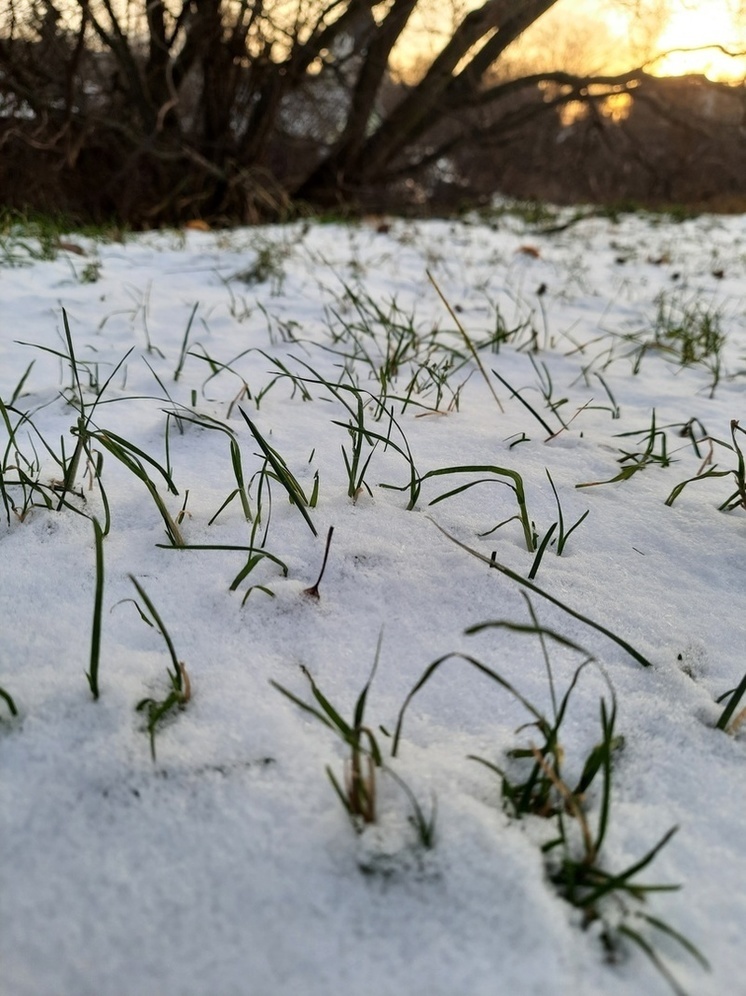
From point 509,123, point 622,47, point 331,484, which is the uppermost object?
point 622,47

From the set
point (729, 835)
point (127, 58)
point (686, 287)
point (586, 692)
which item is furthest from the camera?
point (127, 58)

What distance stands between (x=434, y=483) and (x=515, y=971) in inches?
32.2

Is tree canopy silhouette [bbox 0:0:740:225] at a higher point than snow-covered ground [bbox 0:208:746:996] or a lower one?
higher

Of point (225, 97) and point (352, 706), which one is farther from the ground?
point (225, 97)

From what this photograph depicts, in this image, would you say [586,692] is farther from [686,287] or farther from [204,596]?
[686,287]

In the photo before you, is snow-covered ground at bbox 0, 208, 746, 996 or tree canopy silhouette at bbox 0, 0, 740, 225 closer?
snow-covered ground at bbox 0, 208, 746, 996

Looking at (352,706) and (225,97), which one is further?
(225,97)

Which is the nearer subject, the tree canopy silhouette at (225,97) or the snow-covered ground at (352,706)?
the snow-covered ground at (352,706)

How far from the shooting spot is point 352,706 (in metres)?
0.70

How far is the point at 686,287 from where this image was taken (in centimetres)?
388

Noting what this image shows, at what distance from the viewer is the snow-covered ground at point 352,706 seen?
1.58 ft

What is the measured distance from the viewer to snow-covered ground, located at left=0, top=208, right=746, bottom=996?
0.48 meters

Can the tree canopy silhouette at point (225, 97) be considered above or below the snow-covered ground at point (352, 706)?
above

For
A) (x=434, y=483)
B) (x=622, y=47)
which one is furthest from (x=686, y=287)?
(x=622, y=47)
